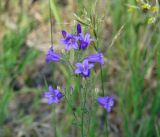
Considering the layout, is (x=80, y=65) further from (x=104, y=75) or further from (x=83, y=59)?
(x=104, y=75)

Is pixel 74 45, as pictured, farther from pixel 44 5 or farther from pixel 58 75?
pixel 44 5

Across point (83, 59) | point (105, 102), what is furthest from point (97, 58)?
point (105, 102)

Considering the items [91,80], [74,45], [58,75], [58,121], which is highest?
[74,45]

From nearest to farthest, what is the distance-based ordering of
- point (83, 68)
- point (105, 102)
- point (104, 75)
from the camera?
point (83, 68), point (105, 102), point (104, 75)

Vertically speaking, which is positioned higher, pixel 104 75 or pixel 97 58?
pixel 97 58

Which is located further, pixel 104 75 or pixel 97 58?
pixel 104 75

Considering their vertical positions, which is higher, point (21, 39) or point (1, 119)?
point (21, 39)

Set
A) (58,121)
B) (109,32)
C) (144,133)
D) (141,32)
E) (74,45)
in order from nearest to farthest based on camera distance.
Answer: (74,45)
(144,133)
(58,121)
(141,32)
(109,32)

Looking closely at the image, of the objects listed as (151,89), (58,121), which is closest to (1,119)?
(58,121)

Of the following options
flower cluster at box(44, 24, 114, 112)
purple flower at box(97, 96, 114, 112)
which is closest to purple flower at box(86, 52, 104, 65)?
flower cluster at box(44, 24, 114, 112)
